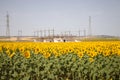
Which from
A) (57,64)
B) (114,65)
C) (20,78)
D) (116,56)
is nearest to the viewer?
(20,78)

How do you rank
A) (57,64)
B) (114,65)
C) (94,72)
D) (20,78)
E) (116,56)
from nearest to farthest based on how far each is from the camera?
(20,78)
(94,72)
(114,65)
(57,64)
(116,56)

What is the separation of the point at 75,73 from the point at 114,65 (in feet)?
5.07

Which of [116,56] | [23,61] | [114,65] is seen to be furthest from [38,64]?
[116,56]

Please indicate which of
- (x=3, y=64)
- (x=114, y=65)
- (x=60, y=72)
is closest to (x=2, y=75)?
(x=3, y=64)

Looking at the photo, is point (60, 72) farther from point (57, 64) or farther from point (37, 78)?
point (37, 78)

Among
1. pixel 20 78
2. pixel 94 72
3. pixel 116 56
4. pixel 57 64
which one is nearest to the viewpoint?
pixel 20 78

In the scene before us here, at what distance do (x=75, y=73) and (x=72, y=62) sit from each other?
0.53 m

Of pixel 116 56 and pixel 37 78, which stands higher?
pixel 116 56

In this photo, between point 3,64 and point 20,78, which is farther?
point 3,64

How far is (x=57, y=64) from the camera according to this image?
946cm

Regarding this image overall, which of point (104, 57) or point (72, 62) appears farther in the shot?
point (104, 57)

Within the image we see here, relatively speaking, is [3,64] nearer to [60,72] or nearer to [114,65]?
[60,72]

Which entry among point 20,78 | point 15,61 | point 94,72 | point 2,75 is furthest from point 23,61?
point 94,72

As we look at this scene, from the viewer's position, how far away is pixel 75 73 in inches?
365
